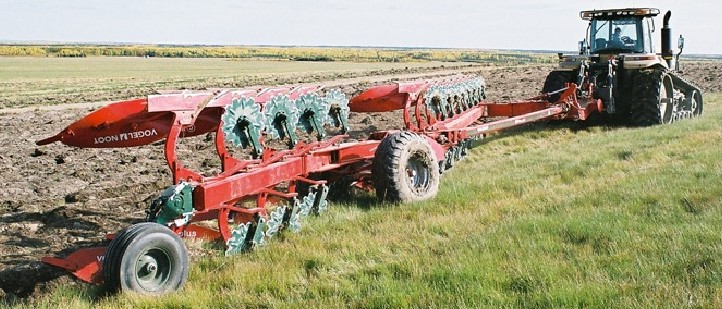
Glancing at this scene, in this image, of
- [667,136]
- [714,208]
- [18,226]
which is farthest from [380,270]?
[667,136]

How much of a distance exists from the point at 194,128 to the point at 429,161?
2141 millimetres

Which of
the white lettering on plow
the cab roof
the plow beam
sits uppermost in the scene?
the cab roof

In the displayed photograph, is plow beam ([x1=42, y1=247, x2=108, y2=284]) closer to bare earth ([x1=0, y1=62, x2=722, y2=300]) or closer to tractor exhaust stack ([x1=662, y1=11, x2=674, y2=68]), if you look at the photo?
bare earth ([x1=0, y1=62, x2=722, y2=300])

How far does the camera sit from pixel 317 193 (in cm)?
628

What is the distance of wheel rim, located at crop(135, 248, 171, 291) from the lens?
416cm

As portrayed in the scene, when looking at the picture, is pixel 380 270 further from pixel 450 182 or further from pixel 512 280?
pixel 450 182

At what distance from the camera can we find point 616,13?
12.4m

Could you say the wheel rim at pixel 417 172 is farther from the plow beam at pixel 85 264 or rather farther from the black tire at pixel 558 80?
the black tire at pixel 558 80

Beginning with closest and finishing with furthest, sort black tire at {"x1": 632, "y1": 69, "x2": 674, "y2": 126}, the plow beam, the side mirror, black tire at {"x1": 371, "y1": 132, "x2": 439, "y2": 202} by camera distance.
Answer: the plow beam
black tire at {"x1": 371, "y1": 132, "x2": 439, "y2": 202}
black tire at {"x1": 632, "y1": 69, "x2": 674, "y2": 126}
the side mirror

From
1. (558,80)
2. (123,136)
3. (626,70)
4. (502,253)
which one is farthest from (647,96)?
(123,136)

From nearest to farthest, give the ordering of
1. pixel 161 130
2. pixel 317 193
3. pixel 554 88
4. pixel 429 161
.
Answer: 1. pixel 161 130
2. pixel 317 193
3. pixel 429 161
4. pixel 554 88

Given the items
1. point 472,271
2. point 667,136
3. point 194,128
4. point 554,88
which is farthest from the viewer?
point 554,88

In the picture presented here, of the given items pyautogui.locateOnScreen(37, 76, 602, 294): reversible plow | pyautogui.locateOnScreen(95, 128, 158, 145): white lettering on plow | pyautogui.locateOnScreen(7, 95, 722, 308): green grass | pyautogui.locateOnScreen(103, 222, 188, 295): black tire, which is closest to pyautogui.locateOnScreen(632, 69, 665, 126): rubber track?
pyautogui.locateOnScreen(7, 95, 722, 308): green grass

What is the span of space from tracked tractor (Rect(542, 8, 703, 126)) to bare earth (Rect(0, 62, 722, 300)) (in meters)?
3.24
